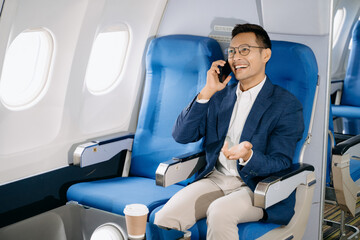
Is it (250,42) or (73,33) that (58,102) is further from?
(250,42)

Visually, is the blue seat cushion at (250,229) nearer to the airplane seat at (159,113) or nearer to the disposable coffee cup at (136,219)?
the airplane seat at (159,113)

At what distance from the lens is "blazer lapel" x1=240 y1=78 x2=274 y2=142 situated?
300 cm

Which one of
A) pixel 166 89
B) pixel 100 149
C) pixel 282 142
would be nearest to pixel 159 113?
pixel 166 89

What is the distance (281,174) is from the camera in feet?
9.39

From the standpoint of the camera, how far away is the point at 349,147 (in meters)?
3.46

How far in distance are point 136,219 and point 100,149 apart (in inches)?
53.4

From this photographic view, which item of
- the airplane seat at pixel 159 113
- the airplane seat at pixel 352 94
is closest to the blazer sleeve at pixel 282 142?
the airplane seat at pixel 159 113

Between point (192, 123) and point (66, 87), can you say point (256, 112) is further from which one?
point (66, 87)

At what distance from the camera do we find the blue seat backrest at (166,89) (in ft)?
11.8

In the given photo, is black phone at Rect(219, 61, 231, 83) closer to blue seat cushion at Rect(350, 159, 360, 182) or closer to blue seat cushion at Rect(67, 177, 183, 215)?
blue seat cushion at Rect(67, 177, 183, 215)

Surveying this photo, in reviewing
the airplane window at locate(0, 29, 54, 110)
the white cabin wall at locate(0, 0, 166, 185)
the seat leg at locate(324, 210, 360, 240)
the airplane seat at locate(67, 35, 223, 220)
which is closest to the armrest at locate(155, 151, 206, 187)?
the airplane seat at locate(67, 35, 223, 220)

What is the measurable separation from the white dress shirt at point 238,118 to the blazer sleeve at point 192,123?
0.05 m

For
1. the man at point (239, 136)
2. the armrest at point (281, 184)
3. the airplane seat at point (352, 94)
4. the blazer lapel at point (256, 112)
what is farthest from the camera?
the airplane seat at point (352, 94)

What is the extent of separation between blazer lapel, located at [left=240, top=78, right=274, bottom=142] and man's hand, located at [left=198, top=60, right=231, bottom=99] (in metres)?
0.23
